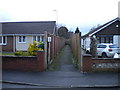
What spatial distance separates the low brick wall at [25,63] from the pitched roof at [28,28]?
1405 cm

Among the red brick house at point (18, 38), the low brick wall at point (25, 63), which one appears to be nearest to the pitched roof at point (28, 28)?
the red brick house at point (18, 38)

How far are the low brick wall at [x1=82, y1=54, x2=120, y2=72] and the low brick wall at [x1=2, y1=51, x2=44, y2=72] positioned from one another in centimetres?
271

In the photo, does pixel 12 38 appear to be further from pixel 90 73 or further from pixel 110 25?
pixel 90 73

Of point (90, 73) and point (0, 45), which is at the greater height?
point (0, 45)

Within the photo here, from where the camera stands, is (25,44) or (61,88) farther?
(25,44)

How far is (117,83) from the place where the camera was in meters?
7.43

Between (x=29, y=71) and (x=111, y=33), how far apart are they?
18.0 meters

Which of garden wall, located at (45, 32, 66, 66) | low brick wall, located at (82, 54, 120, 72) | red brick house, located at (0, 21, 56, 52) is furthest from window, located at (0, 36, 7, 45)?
low brick wall, located at (82, 54, 120, 72)

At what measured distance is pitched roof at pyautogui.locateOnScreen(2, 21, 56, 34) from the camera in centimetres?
2450

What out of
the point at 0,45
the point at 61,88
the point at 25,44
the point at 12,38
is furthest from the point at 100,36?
the point at 61,88

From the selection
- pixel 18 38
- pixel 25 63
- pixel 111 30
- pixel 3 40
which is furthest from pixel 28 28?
pixel 25 63

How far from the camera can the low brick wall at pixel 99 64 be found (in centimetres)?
966

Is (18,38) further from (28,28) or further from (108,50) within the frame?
(108,50)

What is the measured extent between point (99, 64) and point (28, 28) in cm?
1839
